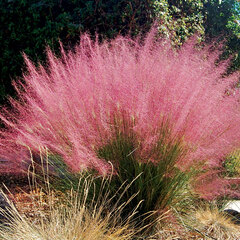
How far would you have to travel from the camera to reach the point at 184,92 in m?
2.17

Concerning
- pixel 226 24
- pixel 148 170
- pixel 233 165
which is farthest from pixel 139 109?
pixel 226 24

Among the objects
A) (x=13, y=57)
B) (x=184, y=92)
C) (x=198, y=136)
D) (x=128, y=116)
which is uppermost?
(x=184, y=92)

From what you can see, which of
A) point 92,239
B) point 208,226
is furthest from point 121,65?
point 208,226

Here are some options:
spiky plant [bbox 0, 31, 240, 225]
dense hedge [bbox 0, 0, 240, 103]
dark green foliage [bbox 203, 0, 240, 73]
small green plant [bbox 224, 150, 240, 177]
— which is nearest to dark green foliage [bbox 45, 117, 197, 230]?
spiky plant [bbox 0, 31, 240, 225]

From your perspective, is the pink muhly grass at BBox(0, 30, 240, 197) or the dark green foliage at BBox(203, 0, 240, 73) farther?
the dark green foliage at BBox(203, 0, 240, 73)

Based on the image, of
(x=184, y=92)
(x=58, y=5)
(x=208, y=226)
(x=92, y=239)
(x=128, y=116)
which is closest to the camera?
(x=92, y=239)

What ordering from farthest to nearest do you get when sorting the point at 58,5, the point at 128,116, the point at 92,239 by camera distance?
the point at 58,5, the point at 128,116, the point at 92,239

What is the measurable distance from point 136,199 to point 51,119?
2.78ft

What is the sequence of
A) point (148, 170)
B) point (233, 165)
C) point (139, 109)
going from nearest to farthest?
point (139, 109), point (148, 170), point (233, 165)

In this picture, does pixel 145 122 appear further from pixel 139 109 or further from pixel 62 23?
pixel 62 23

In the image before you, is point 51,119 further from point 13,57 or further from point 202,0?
point 202,0

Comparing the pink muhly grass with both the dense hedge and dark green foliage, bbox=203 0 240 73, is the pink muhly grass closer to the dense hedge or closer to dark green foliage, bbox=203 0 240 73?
the dense hedge

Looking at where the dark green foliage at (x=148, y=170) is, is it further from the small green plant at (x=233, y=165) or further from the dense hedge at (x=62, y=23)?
the dense hedge at (x=62, y=23)

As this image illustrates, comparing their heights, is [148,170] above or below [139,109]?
below
